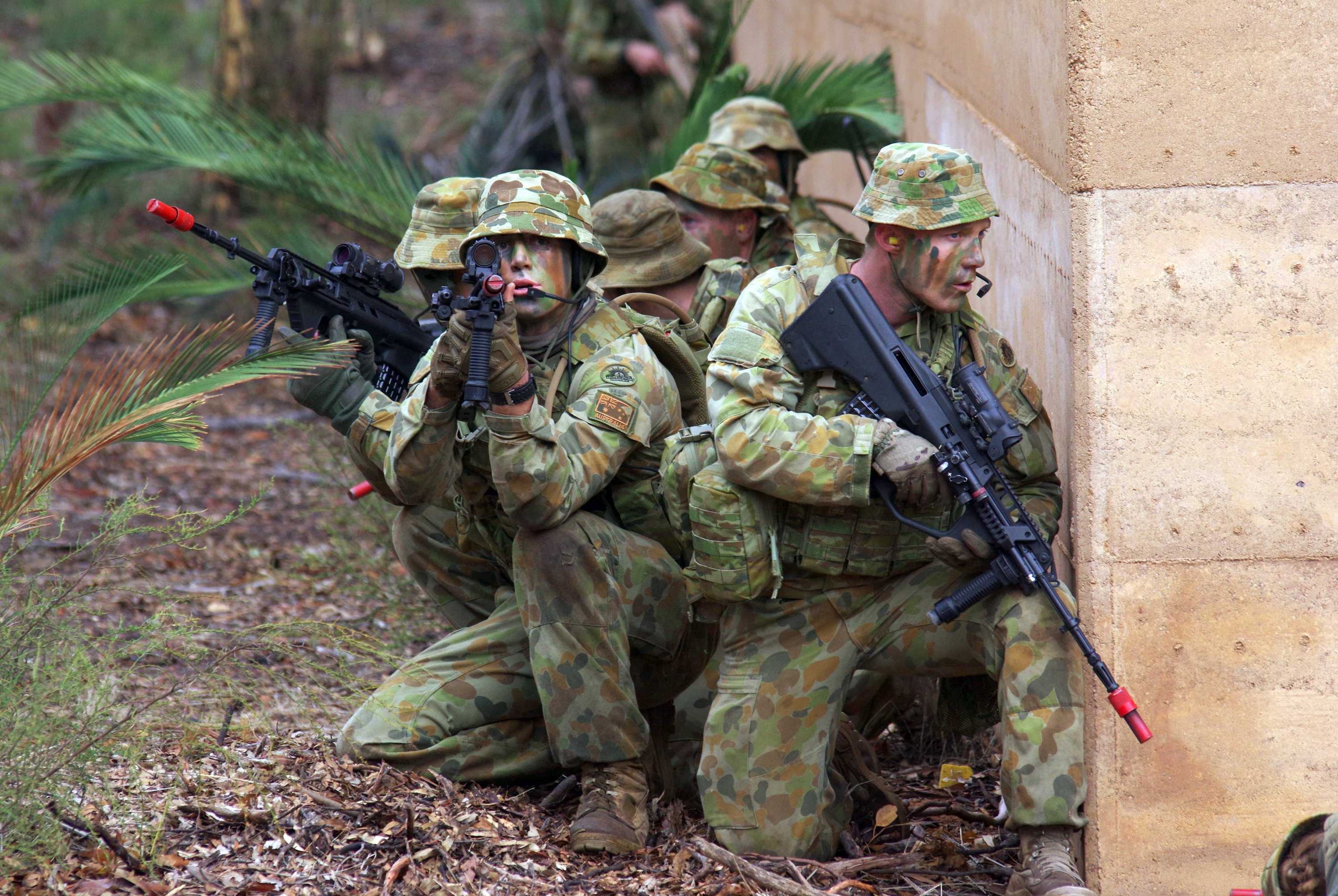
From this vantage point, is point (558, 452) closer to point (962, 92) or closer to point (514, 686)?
point (514, 686)

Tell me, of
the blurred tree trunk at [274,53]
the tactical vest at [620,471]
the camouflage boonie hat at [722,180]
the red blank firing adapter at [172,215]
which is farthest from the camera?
the blurred tree trunk at [274,53]

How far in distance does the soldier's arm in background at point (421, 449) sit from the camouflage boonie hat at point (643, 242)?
1.27 metres

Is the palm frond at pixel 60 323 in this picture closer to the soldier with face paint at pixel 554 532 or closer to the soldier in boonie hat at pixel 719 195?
the soldier with face paint at pixel 554 532

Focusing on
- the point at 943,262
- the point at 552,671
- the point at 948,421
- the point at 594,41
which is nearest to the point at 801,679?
the point at 552,671

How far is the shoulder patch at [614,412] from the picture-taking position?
382cm

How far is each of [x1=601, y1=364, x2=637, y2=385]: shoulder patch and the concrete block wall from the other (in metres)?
1.11

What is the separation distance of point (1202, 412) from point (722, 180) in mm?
2521

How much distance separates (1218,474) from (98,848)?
2644mm

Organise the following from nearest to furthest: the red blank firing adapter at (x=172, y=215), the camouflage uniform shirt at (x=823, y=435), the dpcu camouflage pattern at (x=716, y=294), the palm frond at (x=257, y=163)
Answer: the camouflage uniform shirt at (x=823, y=435) → the red blank firing adapter at (x=172, y=215) → the dpcu camouflage pattern at (x=716, y=294) → the palm frond at (x=257, y=163)

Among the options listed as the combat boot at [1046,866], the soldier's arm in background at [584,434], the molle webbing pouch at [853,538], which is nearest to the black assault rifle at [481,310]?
the soldier's arm in background at [584,434]

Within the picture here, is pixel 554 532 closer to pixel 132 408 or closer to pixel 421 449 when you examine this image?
pixel 421 449

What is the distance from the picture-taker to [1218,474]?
3420 millimetres

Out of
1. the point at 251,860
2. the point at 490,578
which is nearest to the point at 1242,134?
the point at 490,578

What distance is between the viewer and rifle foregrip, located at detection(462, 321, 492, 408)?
3.45m
